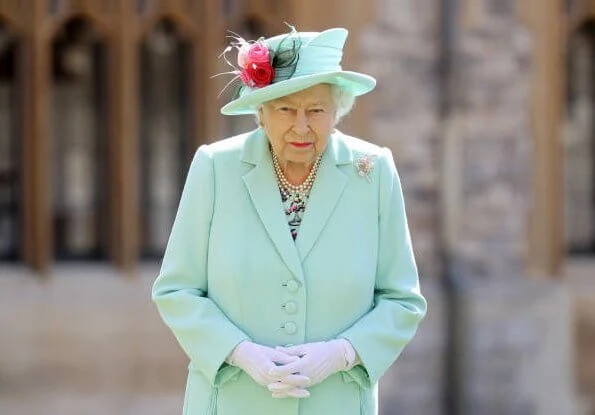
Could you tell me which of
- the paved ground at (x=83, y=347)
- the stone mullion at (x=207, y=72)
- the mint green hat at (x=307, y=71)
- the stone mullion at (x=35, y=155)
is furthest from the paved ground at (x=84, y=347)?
the mint green hat at (x=307, y=71)

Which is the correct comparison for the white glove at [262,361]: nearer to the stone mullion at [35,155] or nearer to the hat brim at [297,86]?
the hat brim at [297,86]

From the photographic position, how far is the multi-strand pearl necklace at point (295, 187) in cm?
313

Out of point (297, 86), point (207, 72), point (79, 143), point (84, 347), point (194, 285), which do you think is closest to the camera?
point (297, 86)

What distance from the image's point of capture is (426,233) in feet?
22.9

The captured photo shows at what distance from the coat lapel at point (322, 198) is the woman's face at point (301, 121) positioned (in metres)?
0.08

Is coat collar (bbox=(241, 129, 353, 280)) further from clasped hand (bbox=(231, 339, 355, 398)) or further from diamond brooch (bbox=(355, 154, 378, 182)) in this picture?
clasped hand (bbox=(231, 339, 355, 398))

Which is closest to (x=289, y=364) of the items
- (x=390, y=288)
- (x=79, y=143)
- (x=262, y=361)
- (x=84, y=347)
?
(x=262, y=361)

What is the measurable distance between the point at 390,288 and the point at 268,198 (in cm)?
34

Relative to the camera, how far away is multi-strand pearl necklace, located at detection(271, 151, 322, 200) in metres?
3.13

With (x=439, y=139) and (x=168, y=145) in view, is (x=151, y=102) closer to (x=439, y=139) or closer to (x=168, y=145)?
(x=168, y=145)

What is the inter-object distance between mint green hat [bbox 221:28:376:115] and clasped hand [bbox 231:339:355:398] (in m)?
0.53

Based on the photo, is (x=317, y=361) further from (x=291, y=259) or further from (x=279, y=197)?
(x=279, y=197)

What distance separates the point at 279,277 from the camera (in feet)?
9.95

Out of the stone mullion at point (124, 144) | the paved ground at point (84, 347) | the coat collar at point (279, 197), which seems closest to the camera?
the coat collar at point (279, 197)
